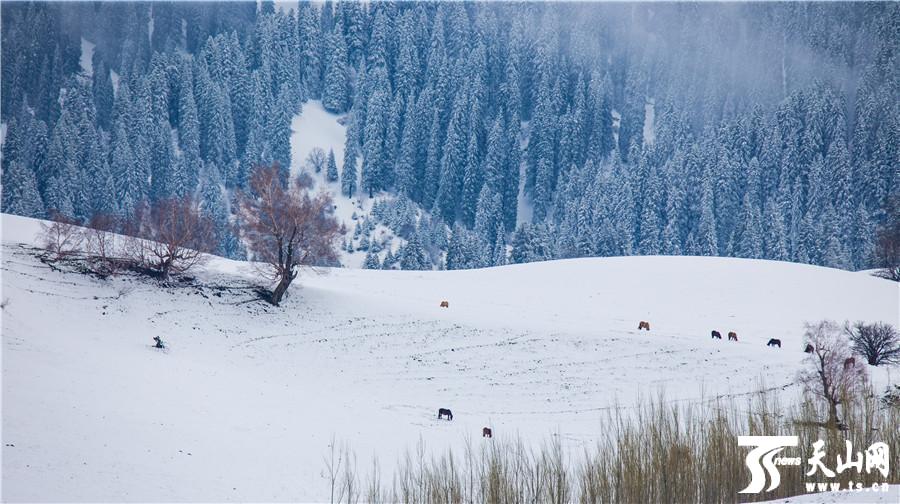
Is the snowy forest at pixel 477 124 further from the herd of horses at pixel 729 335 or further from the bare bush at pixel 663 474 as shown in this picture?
the bare bush at pixel 663 474

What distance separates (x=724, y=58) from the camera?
197500mm

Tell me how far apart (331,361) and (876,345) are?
2379 cm

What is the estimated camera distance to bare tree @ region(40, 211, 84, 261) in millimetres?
38281

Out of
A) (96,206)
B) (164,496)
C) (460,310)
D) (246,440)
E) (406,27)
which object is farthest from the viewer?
(406,27)

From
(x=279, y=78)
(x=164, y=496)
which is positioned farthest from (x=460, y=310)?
(x=279, y=78)

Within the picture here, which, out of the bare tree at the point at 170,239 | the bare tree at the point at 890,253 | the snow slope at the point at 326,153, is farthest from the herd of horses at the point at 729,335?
the snow slope at the point at 326,153

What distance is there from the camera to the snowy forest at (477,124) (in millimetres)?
125750

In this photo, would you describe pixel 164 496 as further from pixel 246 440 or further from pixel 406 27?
pixel 406 27

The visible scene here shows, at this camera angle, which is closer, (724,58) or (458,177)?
(458,177)

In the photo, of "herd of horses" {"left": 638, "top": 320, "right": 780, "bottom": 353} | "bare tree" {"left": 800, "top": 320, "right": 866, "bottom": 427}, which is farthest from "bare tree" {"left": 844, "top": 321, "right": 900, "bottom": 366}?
"bare tree" {"left": 800, "top": 320, "right": 866, "bottom": 427}

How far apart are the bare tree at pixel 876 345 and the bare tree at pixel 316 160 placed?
129407mm

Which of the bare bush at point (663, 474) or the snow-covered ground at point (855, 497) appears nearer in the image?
the snow-covered ground at point (855, 497)

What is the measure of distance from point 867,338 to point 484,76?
517ft

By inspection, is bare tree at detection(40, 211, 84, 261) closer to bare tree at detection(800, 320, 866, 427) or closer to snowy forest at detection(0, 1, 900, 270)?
bare tree at detection(800, 320, 866, 427)
